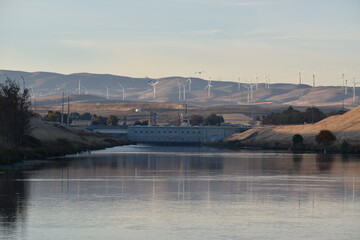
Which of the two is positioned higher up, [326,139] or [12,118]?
[12,118]

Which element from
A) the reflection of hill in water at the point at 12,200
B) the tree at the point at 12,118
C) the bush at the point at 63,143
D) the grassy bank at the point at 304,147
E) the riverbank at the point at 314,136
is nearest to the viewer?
the reflection of hill in water at the point at 12,200

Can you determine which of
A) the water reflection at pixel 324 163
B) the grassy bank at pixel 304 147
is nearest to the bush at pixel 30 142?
the water reflection at pixel 324 163

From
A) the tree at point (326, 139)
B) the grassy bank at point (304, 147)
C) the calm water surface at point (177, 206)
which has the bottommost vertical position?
the calm water surface at point (177, 206)

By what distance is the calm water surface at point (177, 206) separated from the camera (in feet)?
99.0

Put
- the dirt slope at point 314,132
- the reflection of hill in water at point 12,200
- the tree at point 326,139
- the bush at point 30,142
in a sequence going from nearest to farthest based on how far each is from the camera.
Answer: the reflection of hill in water at point 12,200 < the bush at point 30,142 < the tree at point 326,139 < the dirt slope at point 314,132

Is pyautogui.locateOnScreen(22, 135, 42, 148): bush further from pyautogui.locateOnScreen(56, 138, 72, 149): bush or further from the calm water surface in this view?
the calm water surface

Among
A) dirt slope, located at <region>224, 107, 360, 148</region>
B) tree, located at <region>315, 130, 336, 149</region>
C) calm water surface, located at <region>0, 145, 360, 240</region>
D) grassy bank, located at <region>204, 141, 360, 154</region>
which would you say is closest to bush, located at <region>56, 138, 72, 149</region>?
grassy bank, located at <region>204, 141, 360, 154</region>

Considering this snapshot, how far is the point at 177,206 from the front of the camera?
3841 centimetres

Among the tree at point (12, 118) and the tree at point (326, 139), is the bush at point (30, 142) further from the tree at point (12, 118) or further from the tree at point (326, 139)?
the tree at point (326, 139)

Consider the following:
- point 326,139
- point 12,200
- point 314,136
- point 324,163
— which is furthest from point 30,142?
point 314,136

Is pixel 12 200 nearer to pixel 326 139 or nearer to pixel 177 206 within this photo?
pixel 177 206

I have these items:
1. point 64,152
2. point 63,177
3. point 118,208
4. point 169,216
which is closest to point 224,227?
point 169,216

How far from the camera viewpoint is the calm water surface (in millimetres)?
30188

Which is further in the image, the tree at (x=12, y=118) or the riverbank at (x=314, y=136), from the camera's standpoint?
the riverbank at (x=314, y=136)
